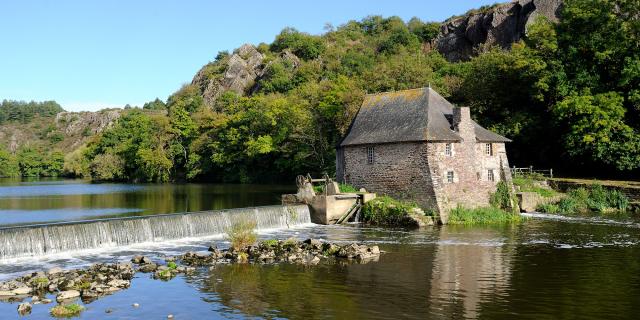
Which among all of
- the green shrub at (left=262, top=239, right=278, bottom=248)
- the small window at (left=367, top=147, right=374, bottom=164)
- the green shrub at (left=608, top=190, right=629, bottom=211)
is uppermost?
the small window at (left=367, top=147, right=374, bottom=164)

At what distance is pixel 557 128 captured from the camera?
169 ft

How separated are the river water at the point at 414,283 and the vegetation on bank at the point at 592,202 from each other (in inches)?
424

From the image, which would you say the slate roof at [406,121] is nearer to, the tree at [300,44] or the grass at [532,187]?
the grass at [532,187]

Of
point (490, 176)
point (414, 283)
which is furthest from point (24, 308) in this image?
point (490, 176)

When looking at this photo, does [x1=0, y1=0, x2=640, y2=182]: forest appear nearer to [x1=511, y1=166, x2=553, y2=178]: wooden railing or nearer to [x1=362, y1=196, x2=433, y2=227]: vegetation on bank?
[x1=511, y1=166, x2=553, y2=178]: wooden railing

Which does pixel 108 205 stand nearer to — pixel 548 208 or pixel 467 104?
pixel 548 208

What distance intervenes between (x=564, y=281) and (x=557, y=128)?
33984mm

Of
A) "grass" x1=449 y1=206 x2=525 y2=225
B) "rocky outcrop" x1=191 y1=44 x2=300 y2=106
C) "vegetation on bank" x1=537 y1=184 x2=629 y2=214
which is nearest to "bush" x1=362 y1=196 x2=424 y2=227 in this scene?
"grass" x1=449 y1=206 x2=525 y2=225

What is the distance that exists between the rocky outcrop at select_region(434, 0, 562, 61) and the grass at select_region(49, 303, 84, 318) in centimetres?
7888

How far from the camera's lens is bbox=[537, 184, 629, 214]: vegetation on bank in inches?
1626

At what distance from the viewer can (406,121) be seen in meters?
38.5

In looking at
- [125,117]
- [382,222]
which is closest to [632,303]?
[382,222]

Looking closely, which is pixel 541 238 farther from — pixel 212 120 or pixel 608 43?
pixel 212 120

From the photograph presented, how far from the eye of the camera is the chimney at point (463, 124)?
37281 mm
